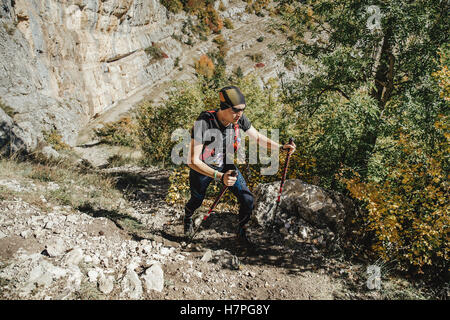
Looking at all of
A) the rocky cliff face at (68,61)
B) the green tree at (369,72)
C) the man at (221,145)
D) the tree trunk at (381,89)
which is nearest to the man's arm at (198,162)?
the man at (221,145)

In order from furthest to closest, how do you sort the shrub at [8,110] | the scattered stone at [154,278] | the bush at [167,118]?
the shrub at [8,110]
the bush at [167,118]
the scattered stone at [154,278]

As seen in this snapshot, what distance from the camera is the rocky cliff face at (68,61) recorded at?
46.2 ft

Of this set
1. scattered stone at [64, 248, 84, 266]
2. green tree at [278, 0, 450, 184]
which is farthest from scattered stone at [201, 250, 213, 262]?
green tree at [278, 0, 450, 184]

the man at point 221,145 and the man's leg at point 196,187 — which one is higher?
the man at point 221,145

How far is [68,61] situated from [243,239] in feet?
82.8

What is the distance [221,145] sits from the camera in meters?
3.71

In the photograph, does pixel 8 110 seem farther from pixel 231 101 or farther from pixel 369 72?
pixel 369 72

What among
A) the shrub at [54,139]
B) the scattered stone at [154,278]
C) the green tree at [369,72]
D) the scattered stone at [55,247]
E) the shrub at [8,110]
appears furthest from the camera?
the shrub at [54,139]

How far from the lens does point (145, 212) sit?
18.5 feet

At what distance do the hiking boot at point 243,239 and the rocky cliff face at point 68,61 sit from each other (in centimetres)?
796

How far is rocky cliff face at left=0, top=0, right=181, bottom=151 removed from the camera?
14078 millimetres

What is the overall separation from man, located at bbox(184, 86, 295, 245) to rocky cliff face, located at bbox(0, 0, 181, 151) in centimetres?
770

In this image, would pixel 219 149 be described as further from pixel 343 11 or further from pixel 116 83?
pixel 116 83

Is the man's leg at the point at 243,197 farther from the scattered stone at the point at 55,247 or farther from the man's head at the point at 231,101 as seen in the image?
Result: the scattered stone at the point at 55,247
